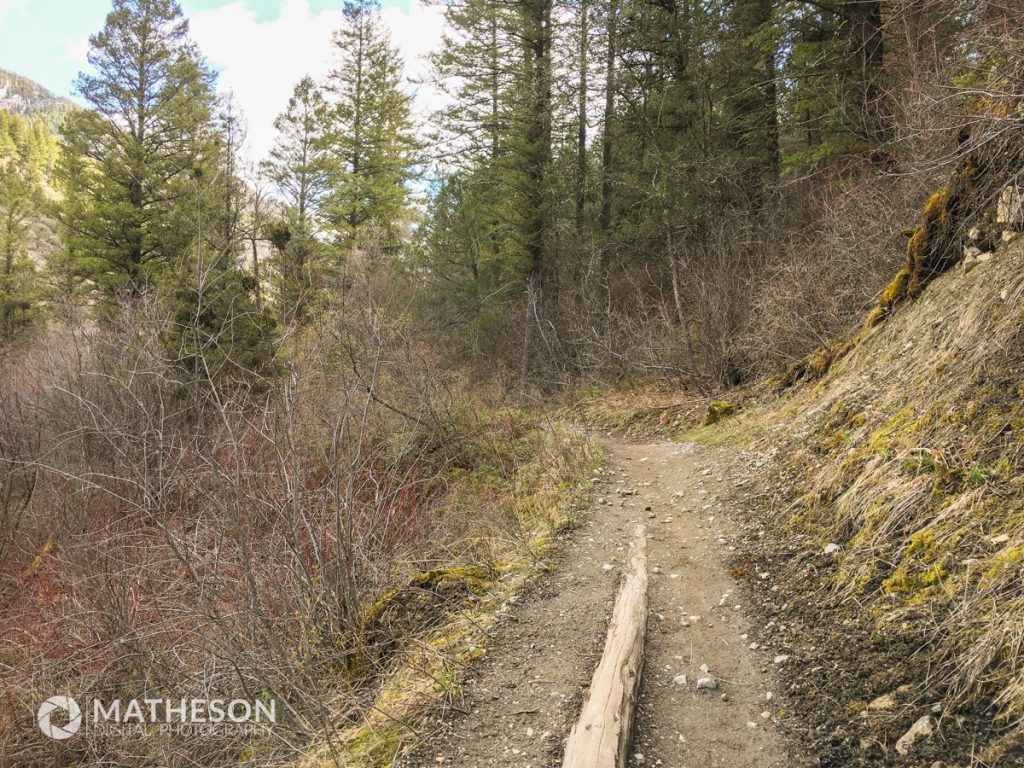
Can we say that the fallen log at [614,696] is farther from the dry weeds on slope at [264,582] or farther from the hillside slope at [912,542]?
the dry weeds on slope at [264,582]

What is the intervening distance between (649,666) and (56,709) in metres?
5.39

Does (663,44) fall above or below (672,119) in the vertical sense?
above

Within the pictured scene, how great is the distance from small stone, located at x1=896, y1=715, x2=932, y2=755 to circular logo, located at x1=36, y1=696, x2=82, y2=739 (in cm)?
601

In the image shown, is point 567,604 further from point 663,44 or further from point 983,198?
point 663,44

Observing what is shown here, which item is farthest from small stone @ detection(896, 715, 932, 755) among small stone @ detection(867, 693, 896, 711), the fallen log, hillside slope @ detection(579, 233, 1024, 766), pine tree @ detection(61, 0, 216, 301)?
pine tree @ detection(61, 0, 216, 301)

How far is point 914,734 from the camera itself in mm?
2279

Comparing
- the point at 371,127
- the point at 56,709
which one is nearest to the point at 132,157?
the point at 371,127

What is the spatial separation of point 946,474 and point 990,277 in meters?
1.84

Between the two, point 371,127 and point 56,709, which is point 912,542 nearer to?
point 56,709

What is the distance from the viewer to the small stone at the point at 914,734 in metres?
2.25

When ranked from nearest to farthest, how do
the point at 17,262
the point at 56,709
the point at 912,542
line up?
1. the point at 912,542
2. the point at 56,709
3. the point at 17,262

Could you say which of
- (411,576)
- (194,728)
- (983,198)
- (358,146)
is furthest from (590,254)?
(194,728)

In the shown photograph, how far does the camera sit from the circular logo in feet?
15.9

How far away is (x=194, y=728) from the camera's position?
13.9 ft
